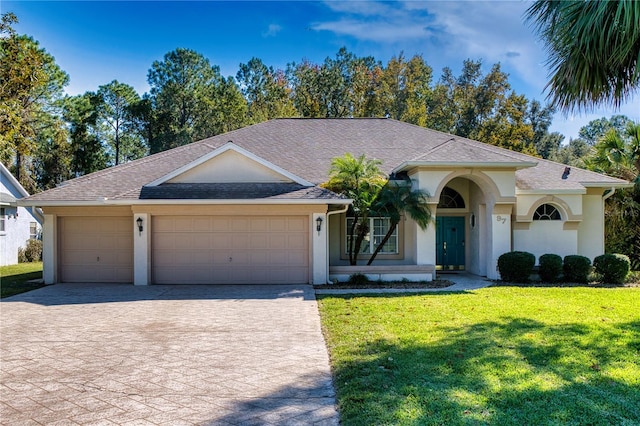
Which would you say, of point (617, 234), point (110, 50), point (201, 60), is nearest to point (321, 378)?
point (617, 234)

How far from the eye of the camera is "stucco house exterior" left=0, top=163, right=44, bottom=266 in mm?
20781

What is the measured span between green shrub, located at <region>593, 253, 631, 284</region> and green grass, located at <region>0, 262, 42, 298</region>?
18.1 m

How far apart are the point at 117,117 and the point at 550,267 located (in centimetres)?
3680

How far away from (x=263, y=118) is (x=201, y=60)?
9415 millimetres

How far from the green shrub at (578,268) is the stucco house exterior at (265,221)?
1.02m

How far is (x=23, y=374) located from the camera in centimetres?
564

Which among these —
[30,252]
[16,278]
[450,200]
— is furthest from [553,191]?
[30,252]

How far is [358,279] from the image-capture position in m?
13.4

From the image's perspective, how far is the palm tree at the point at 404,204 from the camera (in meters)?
13.3

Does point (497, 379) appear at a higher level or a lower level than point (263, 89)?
lower

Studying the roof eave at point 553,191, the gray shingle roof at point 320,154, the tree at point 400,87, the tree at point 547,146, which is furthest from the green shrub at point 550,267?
the tree at point 547,146

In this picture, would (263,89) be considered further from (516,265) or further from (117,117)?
(516,265)

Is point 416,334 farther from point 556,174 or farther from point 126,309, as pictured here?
point 556,174

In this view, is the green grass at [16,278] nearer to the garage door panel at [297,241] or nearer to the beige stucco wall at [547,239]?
the garage door panel at [297,241]
